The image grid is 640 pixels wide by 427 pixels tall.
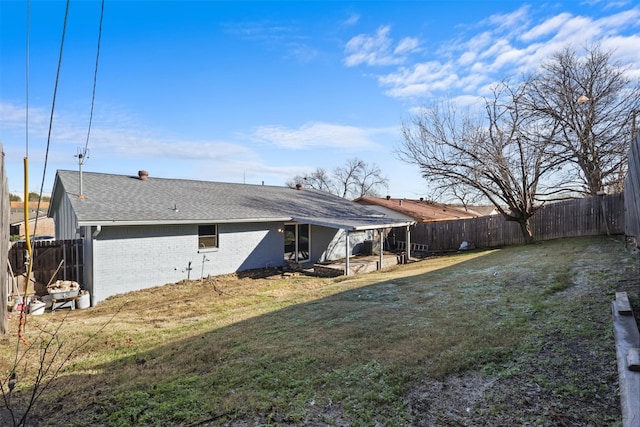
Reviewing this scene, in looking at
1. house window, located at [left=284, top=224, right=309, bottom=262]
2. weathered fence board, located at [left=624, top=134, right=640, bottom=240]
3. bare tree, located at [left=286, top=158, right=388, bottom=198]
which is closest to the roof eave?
house window, located at [left=284, top=224, right=309, bottom=262]

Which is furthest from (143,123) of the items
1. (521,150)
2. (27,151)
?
(521,150)

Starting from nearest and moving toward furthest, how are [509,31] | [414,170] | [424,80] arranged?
[509,31]
[424,80]
[414,170]

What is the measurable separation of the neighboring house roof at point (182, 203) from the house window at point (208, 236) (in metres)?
0.49

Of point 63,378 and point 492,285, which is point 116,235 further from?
point 492,285

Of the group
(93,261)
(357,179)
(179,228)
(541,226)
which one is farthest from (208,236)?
(357,179)

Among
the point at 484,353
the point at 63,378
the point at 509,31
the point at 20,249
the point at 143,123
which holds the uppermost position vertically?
the point at 509,31

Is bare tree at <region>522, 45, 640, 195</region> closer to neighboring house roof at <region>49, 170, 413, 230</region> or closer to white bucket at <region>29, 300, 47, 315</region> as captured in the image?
neighboring house roof at <region>49, 170, 413, 230</region>

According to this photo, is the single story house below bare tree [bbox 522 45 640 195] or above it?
below

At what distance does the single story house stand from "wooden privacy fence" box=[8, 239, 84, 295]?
298 millimetres

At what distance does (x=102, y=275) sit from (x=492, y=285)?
1058 cm

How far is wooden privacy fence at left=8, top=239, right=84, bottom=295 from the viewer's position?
995 centimetres

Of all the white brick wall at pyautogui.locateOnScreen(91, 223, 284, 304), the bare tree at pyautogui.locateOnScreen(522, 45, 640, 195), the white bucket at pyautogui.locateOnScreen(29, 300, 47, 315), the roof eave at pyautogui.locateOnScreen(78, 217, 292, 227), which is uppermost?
the bare tree at pyautogui.locateOnScreen(522, 45, 640, 195)

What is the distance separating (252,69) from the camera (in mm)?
12945

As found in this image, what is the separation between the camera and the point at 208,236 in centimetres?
1300
